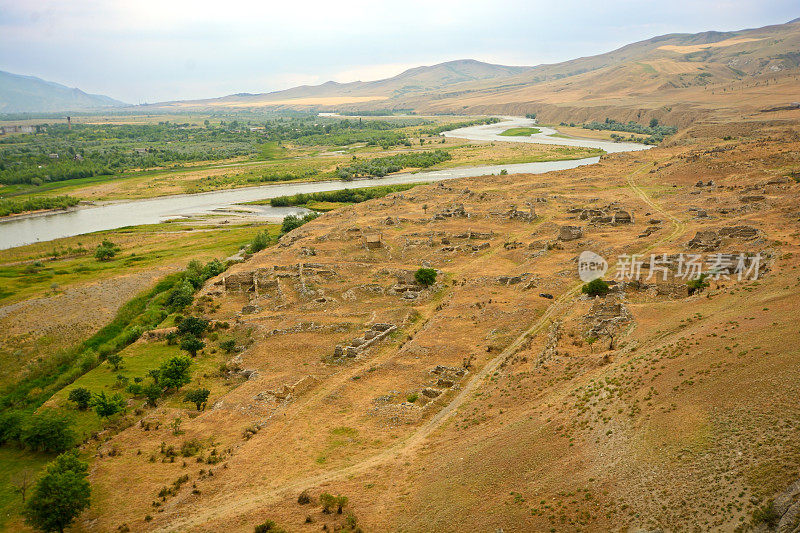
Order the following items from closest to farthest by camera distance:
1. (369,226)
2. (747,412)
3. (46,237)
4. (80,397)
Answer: (747,412) → (80,397) → (369,226) → (46,237)

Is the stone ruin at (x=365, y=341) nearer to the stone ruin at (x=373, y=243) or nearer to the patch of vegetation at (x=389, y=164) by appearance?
the stone ruin at (x=373, y=243)

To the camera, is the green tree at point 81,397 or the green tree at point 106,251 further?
the green tree at point 106,251

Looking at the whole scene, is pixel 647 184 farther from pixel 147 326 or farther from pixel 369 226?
pixel 147 326

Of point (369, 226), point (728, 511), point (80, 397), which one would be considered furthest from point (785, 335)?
point (369, 226)

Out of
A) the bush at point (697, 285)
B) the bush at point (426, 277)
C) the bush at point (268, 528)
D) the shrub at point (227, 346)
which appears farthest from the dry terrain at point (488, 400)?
the bush at point (426, 277)

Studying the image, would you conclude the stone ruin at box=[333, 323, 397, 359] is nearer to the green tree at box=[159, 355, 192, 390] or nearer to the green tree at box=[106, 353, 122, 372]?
the green tree at box=[159, 355, 192, 390]

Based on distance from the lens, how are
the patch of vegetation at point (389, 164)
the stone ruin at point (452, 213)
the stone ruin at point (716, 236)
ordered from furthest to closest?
the patch of vegetation at point (389, 164), the stone ruin at point (452, 213), the stone ruin at point (716, 236)
